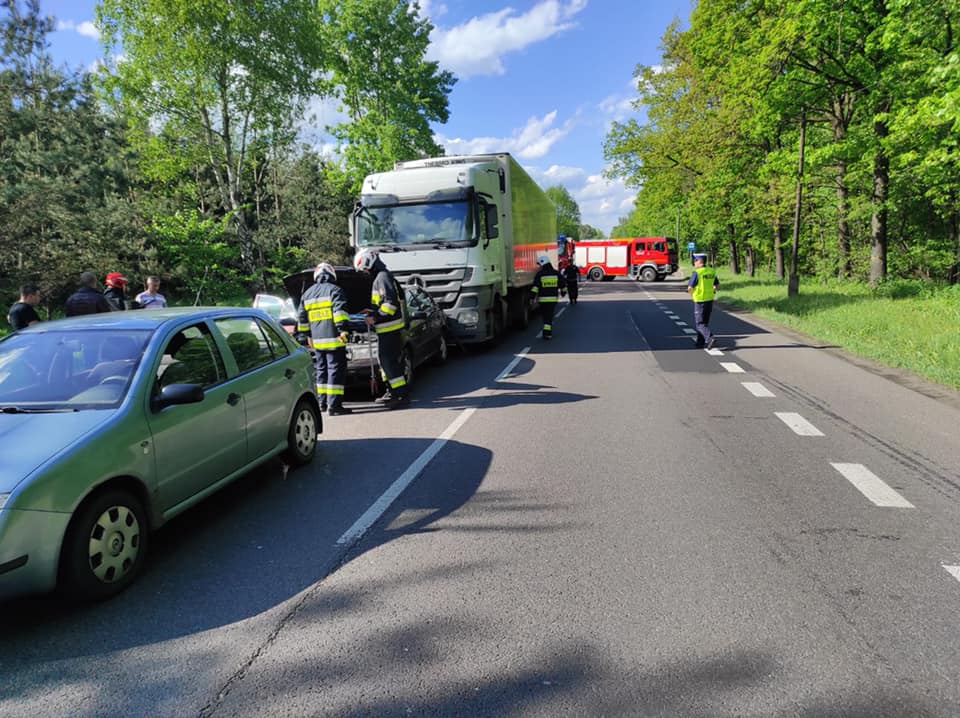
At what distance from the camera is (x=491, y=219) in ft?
39.3

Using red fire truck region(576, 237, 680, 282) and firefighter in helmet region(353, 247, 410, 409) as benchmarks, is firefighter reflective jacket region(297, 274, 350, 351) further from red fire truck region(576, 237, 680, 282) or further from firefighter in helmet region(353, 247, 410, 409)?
red fire truck region(576, 237, 680, 282)

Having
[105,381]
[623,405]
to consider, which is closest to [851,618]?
[105,381]

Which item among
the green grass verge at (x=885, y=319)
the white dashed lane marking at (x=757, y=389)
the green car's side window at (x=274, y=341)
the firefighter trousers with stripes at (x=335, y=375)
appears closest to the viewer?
the green car's side window at (x=274, y=341)

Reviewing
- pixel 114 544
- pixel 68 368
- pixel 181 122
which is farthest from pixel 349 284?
pixel 181 122

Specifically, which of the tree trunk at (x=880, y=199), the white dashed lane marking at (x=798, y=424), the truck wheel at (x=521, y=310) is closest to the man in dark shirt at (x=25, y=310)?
the white dashed lane marking at (x=798, y=424)

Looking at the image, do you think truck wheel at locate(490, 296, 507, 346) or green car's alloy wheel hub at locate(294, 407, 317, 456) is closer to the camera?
green car's alloy wheel hub at locate(294, 407, 317, 456)

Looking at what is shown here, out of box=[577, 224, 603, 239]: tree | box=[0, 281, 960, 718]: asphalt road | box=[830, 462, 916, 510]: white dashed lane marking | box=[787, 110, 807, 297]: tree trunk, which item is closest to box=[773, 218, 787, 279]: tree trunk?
box=[787, 110, 807, 297]: tree trunk

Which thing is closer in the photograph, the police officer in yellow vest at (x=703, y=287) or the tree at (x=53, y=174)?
the police officer in yellow vest at (x=703, y=287)

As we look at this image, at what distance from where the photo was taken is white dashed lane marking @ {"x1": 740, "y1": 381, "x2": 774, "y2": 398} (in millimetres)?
8203

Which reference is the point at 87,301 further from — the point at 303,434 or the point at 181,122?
the point at 181,122

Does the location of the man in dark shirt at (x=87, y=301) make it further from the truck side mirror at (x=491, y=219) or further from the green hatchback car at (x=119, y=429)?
the truck side mirror at (x=491, y=219)

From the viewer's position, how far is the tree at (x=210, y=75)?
22406 millimetres

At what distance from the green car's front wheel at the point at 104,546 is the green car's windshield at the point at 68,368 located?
24.0 inches

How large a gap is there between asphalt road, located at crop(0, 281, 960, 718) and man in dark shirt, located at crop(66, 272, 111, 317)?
3.86 metres
